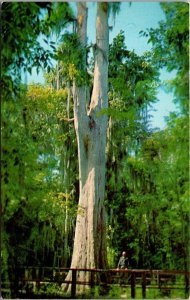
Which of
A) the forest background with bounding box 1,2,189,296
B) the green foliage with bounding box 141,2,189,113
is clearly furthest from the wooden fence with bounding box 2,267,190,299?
the green foliage with bounding box 141,2,189,113

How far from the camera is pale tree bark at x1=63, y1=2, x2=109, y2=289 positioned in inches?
211

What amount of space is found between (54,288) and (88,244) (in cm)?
79

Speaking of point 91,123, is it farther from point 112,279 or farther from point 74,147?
point 112,279

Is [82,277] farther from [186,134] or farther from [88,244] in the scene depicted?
[186,134]

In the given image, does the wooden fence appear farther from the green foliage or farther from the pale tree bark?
the green foliage

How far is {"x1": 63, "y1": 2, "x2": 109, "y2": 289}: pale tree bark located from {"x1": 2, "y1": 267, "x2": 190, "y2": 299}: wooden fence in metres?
0.40

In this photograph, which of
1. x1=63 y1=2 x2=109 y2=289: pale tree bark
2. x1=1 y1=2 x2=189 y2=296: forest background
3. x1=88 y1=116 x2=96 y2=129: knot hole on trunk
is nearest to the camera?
x1=1 y1=2 x2=189 y2=296: forest background

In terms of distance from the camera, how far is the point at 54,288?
462cm

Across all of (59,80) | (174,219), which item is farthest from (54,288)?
(59,80)

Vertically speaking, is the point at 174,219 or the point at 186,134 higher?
the point at 186,134

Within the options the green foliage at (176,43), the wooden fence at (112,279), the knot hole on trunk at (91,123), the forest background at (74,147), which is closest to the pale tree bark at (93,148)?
the knot hole on trunk at (91,123)

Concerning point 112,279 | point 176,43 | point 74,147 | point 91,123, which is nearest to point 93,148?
point 91,123

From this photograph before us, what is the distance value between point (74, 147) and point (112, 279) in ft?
9.12

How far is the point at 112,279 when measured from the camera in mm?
4730
